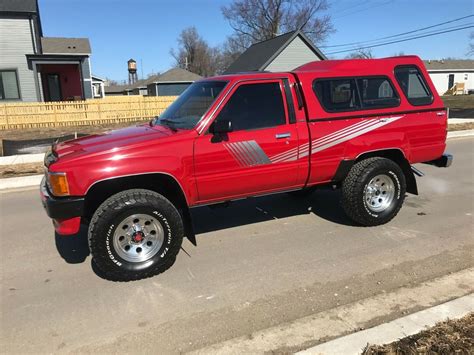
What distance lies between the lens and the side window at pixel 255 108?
14.8 ft

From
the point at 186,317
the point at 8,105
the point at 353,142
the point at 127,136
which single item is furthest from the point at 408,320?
the point at 8,105

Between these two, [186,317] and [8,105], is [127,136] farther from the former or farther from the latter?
[8,105]

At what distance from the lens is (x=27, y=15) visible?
79.2ft

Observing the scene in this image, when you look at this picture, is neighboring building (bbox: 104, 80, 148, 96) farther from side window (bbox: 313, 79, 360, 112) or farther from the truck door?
the truck door

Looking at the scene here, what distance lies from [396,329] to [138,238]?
99.2 inches

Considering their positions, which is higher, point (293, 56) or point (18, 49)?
point (18, 49)

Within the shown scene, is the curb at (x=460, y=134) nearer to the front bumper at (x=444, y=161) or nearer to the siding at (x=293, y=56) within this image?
the front bumper at (x=444, y=161)

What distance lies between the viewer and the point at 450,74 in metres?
61.0

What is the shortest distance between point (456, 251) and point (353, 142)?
1.69m

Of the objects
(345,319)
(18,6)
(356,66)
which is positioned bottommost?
(345,319)

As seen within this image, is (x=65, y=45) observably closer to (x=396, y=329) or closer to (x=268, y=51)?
(x=268, y=51)

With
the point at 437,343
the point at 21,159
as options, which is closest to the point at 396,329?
the point at 437,343

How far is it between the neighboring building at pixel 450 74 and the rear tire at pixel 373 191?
61517 millimetres

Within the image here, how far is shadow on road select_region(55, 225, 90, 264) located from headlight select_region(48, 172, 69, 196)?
1081 millimetres
